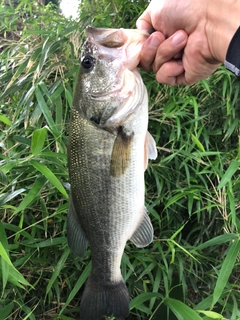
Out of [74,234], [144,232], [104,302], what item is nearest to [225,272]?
[144,232]

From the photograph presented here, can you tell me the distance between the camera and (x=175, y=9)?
1425 mm

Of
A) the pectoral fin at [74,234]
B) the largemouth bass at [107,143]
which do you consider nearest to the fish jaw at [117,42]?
the largemouth bass at [107,143]

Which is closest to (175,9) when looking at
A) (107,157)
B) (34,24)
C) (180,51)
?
(180,51)

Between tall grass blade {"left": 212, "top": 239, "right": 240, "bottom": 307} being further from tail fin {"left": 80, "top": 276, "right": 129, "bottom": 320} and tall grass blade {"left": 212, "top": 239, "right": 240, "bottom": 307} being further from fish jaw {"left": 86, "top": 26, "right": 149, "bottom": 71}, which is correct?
fish jaw {"left": 86, "top": 26, "right": 149, "bottom": 71}

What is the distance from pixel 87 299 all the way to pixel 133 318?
29.8 inches

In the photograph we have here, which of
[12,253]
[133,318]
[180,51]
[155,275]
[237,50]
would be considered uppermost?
[237,50]

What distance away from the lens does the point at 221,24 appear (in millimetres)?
1350

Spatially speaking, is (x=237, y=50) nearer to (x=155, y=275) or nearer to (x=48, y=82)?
(x=155, y=275)

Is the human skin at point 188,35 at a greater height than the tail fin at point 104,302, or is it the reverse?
the human skin at point 188,35

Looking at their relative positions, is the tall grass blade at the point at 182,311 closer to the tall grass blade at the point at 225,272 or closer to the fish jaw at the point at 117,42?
the tall grass blade at the point at 225,272

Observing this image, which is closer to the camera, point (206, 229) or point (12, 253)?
point (12, 253)

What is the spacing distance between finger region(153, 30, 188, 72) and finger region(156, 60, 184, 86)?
4cm

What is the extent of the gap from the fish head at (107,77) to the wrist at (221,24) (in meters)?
0.30

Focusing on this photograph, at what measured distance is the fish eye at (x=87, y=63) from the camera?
1.33m
